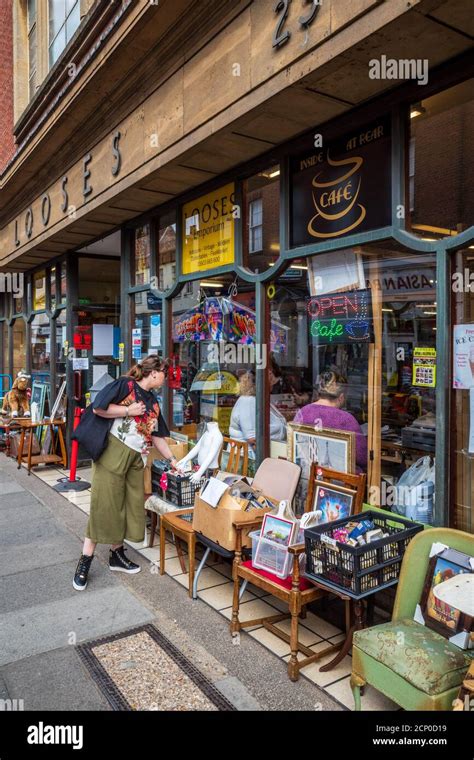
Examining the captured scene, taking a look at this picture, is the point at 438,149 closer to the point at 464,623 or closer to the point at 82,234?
the point at 464,623

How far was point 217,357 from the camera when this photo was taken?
598cm

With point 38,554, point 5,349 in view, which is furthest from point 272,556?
point 5,349

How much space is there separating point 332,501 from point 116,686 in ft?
5.77

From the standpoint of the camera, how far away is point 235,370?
5684mm

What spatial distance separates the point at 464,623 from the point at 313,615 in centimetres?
155

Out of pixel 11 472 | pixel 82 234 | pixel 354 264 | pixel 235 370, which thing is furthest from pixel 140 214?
pixel 11 472

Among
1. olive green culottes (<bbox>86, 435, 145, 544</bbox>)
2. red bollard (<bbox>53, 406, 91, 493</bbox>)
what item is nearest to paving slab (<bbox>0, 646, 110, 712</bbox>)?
olive green culottes (<bbox>86, 435, 145, 544</bbox>)

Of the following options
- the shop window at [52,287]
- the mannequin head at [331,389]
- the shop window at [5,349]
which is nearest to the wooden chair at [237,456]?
the mannequin head at [331,389]

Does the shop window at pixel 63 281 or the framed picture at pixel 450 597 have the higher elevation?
the shop window at pixel 63 281

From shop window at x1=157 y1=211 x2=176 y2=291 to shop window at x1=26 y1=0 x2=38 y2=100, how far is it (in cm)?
526

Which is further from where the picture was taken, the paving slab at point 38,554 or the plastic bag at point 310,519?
the paving slab at point 38,554

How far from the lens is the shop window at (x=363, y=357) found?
3.75m

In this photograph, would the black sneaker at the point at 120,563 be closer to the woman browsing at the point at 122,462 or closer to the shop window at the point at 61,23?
the woman browsing at the point at 122,462

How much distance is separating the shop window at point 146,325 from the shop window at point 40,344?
363 centimetres
